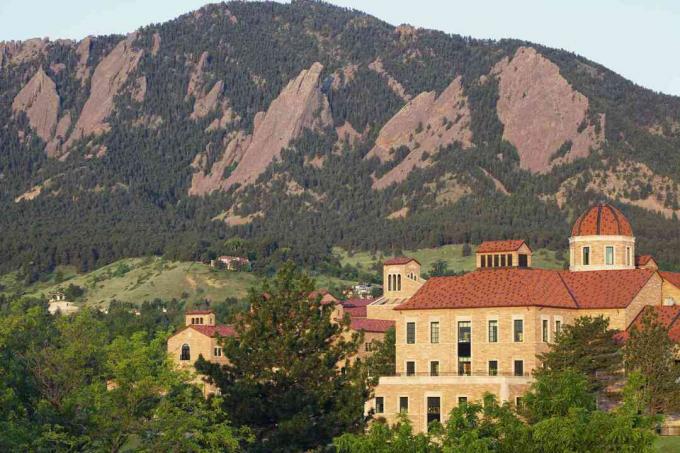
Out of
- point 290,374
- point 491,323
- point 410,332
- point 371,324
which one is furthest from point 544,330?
point 371,324

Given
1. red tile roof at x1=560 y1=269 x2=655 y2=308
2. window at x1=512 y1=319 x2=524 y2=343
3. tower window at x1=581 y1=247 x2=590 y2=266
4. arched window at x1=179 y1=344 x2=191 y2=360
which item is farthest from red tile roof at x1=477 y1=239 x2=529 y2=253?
arched window at x1=179 y1=344 x2=191 y2=360

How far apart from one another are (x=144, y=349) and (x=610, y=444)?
1303 inches

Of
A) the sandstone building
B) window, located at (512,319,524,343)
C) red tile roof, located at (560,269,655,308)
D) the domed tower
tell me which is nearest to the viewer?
the sandstone building

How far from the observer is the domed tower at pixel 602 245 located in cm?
13612

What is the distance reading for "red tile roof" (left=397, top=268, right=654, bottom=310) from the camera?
397 feet

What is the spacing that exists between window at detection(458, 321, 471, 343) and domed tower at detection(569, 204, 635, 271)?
18.6 m

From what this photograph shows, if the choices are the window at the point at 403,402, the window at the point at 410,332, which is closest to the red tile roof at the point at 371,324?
the window at the point at 410,332

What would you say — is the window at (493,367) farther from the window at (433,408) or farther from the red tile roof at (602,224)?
the red tile roof at (602,224)

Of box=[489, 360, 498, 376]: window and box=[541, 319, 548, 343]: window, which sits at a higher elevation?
box=[541, 319, 548, 343]: window

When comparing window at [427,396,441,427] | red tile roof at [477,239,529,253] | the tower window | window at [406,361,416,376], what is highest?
red tile roof at [477,239,529,253]

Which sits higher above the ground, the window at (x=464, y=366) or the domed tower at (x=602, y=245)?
the domed tower at (x=602, y=245)

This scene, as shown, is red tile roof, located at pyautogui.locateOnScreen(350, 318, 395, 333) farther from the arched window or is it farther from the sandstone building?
the sandstone building

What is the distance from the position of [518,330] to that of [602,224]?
20741mm

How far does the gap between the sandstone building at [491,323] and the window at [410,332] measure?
75 mm
